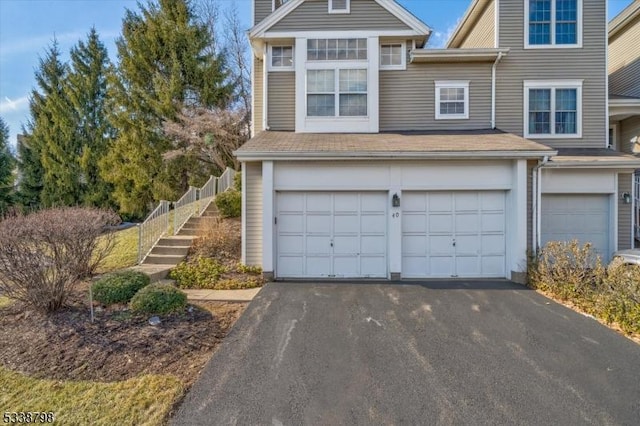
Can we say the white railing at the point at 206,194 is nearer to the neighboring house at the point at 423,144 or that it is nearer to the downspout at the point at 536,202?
the neighboring house at the point at 423,144

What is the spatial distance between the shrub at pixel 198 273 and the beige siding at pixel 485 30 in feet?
39.4

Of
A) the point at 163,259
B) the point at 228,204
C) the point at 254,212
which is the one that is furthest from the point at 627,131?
the point at 163,259

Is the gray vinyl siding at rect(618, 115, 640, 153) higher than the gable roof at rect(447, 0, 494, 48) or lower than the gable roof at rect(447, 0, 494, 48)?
lower

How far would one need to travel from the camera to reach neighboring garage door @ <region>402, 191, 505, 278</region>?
8945 millimetres

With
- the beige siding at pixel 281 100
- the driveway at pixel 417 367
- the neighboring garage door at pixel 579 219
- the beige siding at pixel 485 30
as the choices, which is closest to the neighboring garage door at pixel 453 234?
the driveway at pixel 417 367

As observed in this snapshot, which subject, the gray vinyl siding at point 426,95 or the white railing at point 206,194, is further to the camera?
the white railing at point 206,194

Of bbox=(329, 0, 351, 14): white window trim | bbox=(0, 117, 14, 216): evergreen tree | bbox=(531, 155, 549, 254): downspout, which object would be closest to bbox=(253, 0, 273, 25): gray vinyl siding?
bbox=(329, 0, 351, 14): white window trim

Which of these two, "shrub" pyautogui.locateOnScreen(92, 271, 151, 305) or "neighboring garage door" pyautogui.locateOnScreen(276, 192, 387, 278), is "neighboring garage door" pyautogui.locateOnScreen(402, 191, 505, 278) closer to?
"neighboring garage door" pyautogui.locateOnScreen(276, 192, 387, 278)

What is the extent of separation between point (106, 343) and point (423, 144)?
337 inches

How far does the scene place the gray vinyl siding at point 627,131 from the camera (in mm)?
11852

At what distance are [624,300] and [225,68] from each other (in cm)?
2011

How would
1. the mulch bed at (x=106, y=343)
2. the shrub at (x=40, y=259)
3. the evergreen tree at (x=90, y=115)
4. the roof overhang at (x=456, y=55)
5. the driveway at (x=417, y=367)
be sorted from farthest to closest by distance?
the evergreen tree at (x=90, y=115) → the roof overhang at (x=456, y=55) → the shrub at (x=40, y=259) → the mulch bed at (x=106, y=343) → the driveway at (x=417, y=367)

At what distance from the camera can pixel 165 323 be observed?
5488mm

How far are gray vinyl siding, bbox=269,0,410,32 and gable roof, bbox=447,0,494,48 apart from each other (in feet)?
12.6
